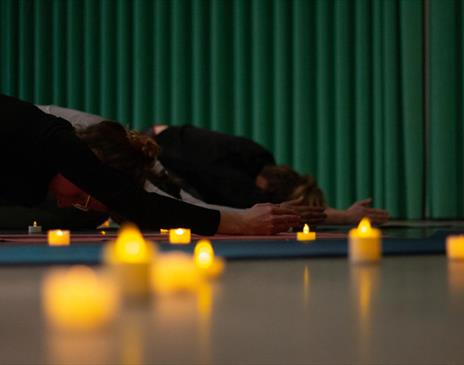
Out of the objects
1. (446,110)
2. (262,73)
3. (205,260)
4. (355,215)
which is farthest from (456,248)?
(262,73)

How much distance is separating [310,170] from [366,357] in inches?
159

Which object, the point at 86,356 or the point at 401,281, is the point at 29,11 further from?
the point at 86,356

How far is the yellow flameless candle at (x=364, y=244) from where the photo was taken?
47.0 inches

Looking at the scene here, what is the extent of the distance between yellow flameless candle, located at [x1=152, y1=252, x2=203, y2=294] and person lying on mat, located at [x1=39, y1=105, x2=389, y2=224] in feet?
6.23

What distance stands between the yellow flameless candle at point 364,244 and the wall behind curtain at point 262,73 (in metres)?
3.18

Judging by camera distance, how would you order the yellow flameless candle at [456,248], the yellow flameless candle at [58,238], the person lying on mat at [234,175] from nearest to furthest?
1. the yellow flameless candle at [456,248]
2. the yellow flameless candle at [58,238]
3. the person lying on mat at [234,175]

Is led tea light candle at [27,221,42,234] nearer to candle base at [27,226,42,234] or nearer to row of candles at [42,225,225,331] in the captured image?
candle base at [27,226,42,234]


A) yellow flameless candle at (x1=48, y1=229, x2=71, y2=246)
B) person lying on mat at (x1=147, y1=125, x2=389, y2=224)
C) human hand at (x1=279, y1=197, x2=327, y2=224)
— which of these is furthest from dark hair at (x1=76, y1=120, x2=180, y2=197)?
person lying on mat at (x1=147, y1=125, x2=389, y2=224)

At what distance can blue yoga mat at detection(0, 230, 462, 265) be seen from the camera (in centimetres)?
127

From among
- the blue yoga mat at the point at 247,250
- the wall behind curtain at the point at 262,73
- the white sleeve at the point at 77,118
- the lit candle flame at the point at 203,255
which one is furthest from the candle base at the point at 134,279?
the wall behind curtain at the point at 262,73

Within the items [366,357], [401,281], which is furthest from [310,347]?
[401,281]

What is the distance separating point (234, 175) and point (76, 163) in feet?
4.63

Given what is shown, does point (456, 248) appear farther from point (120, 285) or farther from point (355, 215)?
point (355, 215)

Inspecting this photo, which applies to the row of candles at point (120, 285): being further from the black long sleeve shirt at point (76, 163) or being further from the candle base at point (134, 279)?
the black long sleeve shirt at point (76, 163)
